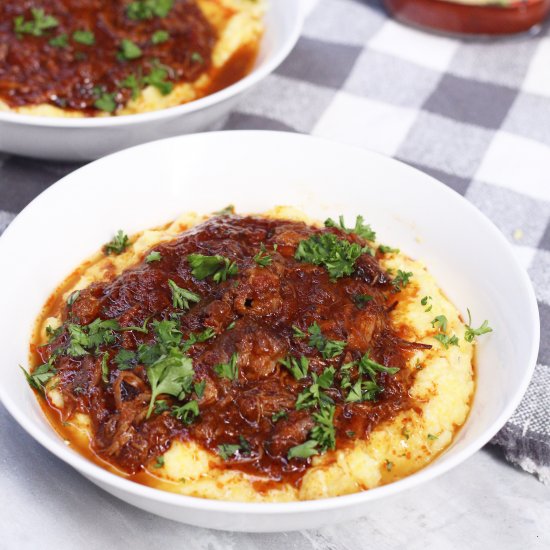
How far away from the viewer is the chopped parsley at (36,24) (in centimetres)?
783

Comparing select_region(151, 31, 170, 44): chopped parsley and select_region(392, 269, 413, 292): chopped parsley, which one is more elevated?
select_region(392, 269, 413, 292): chopped parsley

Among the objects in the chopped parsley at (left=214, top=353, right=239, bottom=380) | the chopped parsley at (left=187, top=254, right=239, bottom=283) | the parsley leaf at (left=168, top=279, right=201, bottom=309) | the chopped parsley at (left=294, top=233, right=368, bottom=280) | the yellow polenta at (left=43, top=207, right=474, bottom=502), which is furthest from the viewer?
the chopped parsley at (left=294, top=233, right=368, bottom=280)

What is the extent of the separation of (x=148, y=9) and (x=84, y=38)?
738 millimetres

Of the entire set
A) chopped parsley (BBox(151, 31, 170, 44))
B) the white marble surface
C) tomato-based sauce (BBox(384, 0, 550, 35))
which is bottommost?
the white marble surface

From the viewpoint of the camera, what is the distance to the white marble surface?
16.5 feet

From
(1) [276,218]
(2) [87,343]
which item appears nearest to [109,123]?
(1) [276,218]

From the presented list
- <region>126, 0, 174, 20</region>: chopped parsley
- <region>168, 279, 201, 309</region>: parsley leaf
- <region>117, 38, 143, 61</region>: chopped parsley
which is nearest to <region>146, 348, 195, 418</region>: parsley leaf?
<region>168, 279, 201, 309</region>: parsley leaf

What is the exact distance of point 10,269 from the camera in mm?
5426

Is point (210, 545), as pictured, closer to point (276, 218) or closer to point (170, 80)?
point (276, 218)

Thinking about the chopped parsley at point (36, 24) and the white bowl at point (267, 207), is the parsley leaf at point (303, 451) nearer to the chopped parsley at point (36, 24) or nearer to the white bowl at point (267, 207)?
the white bowl at point (267, 207)

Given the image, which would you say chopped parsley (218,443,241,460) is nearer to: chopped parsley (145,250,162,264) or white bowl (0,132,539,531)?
white bowl (0,132,539,531)

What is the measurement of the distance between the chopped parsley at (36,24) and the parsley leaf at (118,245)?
277 cm

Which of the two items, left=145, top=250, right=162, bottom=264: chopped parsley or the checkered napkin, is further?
the checkered napkin

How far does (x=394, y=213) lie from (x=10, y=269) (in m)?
2.74
